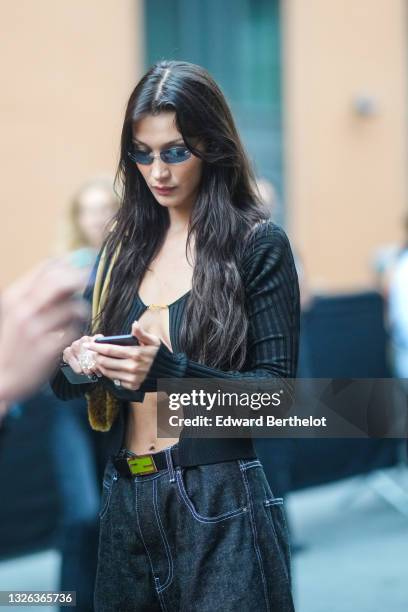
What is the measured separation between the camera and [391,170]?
11953 mm

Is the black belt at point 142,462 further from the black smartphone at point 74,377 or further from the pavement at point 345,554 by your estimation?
the pavement at point 345,554

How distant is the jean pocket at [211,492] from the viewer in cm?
201

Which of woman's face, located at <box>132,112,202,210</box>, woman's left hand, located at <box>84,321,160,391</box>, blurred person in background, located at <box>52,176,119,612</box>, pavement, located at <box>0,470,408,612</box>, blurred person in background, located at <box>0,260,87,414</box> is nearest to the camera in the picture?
blurred person in background, located at <box>0,260,87,414</box>

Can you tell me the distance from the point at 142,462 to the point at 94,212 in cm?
279

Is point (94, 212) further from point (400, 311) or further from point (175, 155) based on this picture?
point (175, 155)

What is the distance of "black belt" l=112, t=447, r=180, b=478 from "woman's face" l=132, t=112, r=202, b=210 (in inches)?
20.9

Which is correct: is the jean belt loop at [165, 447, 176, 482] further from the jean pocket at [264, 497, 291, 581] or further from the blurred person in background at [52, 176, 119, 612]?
the blurred person in background at [52, 176, 119, 612]

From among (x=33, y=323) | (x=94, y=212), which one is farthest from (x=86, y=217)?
(x=33, y=323)

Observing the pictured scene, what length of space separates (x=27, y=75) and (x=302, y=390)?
21.4 feet

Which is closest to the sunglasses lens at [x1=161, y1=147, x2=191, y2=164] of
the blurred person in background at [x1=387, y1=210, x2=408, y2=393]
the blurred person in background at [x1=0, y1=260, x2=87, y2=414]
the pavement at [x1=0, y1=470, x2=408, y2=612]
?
the blurred person in background at [x1=0, y1=260, x2=87, y2=414]

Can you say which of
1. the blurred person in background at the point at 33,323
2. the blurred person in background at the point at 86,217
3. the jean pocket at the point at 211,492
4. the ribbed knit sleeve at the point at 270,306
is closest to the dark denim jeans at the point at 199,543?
the jean pocket at the point at 211,492

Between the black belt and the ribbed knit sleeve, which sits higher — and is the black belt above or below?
below

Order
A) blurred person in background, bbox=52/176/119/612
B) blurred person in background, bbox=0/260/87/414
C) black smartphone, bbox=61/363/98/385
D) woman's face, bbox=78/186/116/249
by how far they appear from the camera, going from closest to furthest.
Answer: blurred person in background, bbox=0/260/87/414, black smartphone, bbox=61/363/98/385, blurred person in background, bbox=52/176/119/612, woman's face, bbox=78/186/116/249

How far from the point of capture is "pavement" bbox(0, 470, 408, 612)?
167 inches
